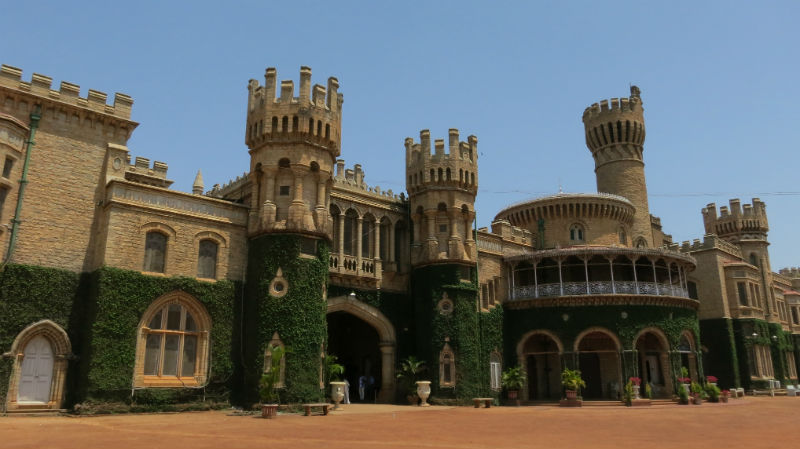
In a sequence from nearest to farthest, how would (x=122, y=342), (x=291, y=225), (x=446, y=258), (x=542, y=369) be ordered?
(x=122, y=342) → (x=291, y=225) → (x=446, y=258) → (x=542, y=369)

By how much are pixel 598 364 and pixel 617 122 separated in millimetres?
22310

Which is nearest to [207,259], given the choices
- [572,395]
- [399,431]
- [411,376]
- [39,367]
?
[39,367]

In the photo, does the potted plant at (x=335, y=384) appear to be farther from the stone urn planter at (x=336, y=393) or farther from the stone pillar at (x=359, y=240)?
the stone pillar at (x=359, y=240)

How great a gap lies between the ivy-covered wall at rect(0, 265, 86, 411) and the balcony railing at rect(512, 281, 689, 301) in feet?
79.4

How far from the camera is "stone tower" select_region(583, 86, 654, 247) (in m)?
50.1

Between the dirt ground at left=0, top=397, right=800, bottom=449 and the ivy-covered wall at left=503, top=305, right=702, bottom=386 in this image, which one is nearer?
the dirt ground at left=0, top=397, right=800, bottom=449

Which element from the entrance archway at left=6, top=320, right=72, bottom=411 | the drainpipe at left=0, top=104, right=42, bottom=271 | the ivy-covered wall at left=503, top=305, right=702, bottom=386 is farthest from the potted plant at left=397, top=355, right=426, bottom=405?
the drainpipe at left=0, top=104, right=42, bottom=271

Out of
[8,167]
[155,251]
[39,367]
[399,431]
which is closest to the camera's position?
[399,431]

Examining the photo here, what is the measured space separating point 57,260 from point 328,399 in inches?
536

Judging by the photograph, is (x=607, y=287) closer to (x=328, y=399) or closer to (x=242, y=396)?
(x=328, y=399)

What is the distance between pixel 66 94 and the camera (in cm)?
2541

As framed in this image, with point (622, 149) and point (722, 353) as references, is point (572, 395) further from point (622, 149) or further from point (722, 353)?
point (622, 149)

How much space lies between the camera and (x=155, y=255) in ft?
83.7

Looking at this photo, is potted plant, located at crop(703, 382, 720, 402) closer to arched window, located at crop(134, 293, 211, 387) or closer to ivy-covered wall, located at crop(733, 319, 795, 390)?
ivy-covered wall, located at crop(733, 319, 795, 390)
